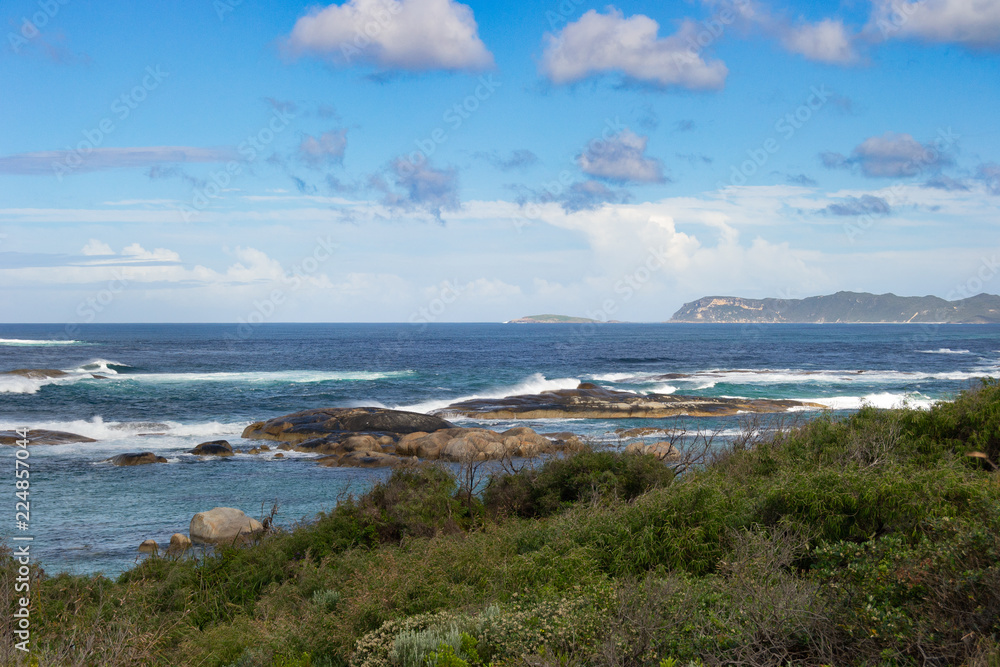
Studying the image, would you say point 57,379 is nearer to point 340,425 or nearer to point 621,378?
point 340,425

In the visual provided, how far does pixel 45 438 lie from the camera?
29.8 metres

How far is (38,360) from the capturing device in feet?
235

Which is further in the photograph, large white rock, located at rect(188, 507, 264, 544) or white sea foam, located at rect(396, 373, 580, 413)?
white sea foam, located at rect(396, 373, 580, 413)

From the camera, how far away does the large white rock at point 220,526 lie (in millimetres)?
16438

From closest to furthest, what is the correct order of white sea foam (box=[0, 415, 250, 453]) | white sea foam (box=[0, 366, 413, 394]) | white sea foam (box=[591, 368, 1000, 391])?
white sea foam (box=[0, 415, 250, 453]), white sea foam (box=[0, 366, 413, 394]), white sea foam (box=[591, 368, 1000, 391])

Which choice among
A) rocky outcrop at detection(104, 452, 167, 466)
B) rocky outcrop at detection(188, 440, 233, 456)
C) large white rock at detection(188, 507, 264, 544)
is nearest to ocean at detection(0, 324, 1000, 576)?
rocky outcrop at detection(104, 452, 167, 466)

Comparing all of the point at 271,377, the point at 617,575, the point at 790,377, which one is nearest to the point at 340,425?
the point at 617,575

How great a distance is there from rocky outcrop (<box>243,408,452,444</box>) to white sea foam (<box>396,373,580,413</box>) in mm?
7800

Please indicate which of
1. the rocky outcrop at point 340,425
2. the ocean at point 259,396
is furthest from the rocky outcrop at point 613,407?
the rocky outcrop at point 340,425

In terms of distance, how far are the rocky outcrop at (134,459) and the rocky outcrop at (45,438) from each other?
17.5 ft

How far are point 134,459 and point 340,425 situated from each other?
9.38 metres

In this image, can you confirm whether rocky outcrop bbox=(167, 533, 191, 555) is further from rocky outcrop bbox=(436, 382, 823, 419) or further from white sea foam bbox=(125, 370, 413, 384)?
white sea foam bbox=(125, 370, 413, 384)

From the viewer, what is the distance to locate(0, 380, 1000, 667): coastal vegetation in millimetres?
4773

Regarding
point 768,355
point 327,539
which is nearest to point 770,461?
point 327,539
